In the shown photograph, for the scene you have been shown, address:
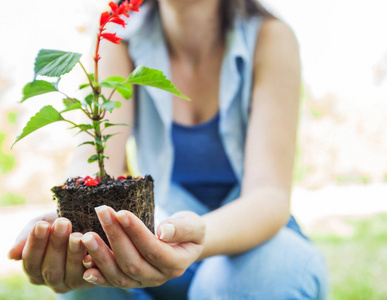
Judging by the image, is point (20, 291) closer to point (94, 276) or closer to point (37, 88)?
point (94, 276)

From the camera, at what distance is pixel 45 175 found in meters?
3.96

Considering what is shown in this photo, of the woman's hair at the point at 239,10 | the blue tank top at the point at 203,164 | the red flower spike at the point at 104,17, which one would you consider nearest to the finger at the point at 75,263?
the red flower spike at the point at 104,17

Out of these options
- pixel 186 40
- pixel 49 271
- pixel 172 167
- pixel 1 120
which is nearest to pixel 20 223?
pixel 1 120

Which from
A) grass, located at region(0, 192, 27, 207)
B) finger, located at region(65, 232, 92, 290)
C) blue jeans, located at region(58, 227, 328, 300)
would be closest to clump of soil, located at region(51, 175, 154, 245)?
finger, located at region(65, 232, 92, 290)

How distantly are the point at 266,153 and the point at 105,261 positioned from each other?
2.66 ft

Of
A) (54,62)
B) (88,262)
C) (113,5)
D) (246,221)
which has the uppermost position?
(113,5)

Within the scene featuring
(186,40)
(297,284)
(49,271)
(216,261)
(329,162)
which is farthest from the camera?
(329,162)

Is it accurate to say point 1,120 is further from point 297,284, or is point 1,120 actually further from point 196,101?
point 297,284

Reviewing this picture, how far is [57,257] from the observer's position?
3.05 feet

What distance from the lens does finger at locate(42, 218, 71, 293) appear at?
0.85 meters

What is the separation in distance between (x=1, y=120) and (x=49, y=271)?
12.7 feet

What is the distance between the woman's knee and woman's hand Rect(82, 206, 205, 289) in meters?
0.40

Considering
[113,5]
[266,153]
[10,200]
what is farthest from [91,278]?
[10,200]

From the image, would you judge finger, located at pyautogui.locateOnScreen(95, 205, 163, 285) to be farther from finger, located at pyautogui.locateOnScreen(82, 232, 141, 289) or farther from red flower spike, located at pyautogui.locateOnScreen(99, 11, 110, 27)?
red flower spike, located at pyautogui.locateOnScreen(99, 11, 110, 27)
